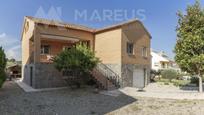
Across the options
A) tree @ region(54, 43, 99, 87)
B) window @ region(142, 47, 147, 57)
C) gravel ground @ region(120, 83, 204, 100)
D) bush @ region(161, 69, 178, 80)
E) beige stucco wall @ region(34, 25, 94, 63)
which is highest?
beige stucco wall @ region(34, 25, 94, 63)

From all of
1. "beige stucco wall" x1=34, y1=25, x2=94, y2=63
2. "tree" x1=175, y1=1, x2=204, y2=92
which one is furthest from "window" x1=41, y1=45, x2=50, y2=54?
"tree" x1=175, y1=1, x2=204, y2=92

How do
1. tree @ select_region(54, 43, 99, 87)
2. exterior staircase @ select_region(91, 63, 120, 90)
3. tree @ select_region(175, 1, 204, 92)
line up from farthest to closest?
1. exterior staircase @ select_region(91, 63, 120, 90)
2. tree @ select_region(175, 1, 204, 92)
3. tree @ select_region(54, 43, 99, 87)

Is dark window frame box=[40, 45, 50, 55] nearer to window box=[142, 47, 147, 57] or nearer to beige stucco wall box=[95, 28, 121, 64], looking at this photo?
beige stucco wall box=[95, 28, 121, 64]

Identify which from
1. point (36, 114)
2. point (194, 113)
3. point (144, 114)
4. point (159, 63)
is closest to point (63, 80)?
point (36, 114)

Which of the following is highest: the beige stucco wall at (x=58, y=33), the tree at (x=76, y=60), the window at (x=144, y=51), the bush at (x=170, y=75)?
the beige stucco wall at (x=58, y=33)

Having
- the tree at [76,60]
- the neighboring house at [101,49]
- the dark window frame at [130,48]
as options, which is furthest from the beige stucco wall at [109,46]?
the tree at [76,60]

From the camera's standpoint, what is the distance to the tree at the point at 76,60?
16.7 m

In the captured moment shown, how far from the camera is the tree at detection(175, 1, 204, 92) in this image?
1681cm

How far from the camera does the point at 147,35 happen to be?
25.5 meters

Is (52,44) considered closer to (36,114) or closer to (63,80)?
(63,80)

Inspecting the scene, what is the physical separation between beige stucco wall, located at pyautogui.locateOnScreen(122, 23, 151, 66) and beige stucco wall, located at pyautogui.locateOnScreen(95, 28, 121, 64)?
67cm

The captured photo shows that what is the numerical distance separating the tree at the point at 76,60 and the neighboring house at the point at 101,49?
291 centimetres

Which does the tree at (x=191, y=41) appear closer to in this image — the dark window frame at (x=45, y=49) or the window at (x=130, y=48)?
the window at (x=130, y=48)

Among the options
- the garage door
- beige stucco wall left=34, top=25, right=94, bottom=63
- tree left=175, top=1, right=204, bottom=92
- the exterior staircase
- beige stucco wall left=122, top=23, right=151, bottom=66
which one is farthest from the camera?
the garage door
